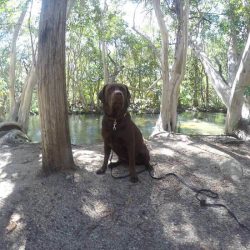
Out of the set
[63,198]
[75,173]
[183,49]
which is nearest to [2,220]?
[63,198]

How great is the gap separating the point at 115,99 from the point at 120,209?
1.36 meters

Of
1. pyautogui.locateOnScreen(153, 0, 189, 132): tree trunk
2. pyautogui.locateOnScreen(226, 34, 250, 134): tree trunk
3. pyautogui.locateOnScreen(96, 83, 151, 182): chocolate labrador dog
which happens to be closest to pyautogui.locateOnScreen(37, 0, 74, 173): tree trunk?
pyautogui.locateOnScreen(96, 83, 151, 182): chocolate labrador dog

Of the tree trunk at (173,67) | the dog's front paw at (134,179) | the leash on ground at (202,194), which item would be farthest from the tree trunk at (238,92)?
the dog's front paw at (134,179)

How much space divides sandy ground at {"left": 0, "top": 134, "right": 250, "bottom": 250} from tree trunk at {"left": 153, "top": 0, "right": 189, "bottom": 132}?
5115 mm

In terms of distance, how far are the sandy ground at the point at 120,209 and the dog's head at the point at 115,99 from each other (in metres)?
1.01

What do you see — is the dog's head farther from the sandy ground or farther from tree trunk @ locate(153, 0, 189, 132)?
tree trunk @ locate(153, 0, 189, 132)

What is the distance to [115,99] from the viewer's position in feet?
14.3

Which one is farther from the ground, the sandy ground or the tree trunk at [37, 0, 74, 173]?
the tree trunk at [37, 0, 74, 173]

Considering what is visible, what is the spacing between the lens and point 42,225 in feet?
12.7

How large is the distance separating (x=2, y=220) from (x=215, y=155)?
3903mm

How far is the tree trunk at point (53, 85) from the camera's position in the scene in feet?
15.4

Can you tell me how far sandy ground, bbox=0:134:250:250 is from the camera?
11.9 ft

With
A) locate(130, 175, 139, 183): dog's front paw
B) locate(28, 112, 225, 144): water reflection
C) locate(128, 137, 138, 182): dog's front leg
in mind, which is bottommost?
locate(28, 112, 225, 144): water reflection

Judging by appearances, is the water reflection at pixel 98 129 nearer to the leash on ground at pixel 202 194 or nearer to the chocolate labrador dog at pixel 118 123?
the leash on ground at pixel 202 194
